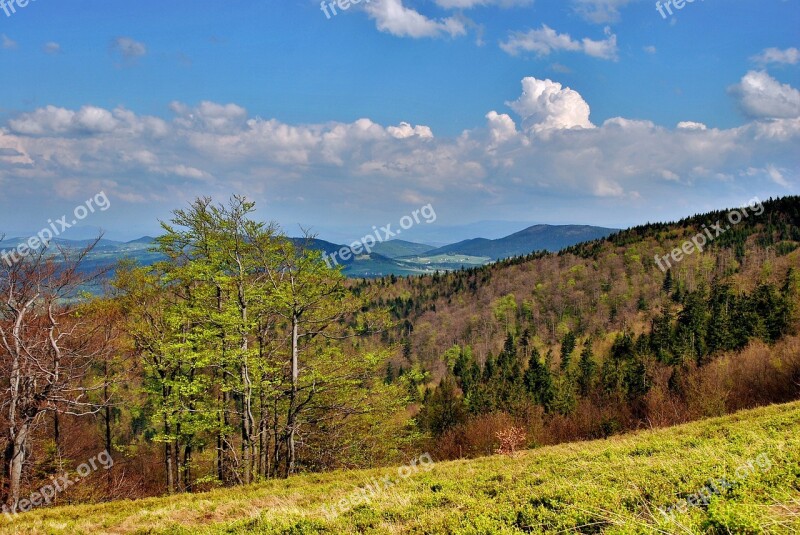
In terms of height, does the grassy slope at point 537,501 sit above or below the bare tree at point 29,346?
below

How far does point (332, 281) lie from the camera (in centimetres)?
2097

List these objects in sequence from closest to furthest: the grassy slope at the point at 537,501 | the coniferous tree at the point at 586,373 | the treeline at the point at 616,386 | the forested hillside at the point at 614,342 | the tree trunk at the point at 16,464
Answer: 1. the grassy slope at the point at 537,501
2. the tree trunk at the point at 16,464
3. the treeline at the point at 616,386
4. the forested hillside at the point at 614,342
5. the coniferous tree at the point at 586,373

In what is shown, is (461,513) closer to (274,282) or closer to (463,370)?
(274,282)

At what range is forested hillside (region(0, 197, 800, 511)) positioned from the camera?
18578 mm

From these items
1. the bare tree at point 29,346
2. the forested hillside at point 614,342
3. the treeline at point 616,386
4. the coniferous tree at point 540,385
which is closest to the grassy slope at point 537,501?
the bare tree at point 29,346

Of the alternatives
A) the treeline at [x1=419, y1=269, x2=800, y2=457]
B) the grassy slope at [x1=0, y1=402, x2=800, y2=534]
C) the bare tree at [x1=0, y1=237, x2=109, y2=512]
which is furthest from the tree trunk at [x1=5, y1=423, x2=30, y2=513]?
the treeline at [x1=419, y1=269, x2=800, y2=457]

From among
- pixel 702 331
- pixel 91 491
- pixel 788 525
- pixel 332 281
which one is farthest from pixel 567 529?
pixel 702 331

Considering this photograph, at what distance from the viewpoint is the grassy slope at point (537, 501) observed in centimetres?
712

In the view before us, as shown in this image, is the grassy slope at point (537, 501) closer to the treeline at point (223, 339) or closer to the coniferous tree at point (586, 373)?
the treeline at point (223, 339)

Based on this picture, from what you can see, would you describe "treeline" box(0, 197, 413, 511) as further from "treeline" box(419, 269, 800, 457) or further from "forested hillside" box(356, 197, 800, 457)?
Result: "treeline" box(419, 269, 800, 457)

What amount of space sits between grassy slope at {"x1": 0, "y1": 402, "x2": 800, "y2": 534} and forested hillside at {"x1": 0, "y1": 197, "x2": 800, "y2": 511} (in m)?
4.25

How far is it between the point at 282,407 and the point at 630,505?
62.8 feet

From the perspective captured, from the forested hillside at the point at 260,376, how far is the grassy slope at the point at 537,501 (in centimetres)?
425

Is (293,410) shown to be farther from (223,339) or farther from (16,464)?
(16,464)
